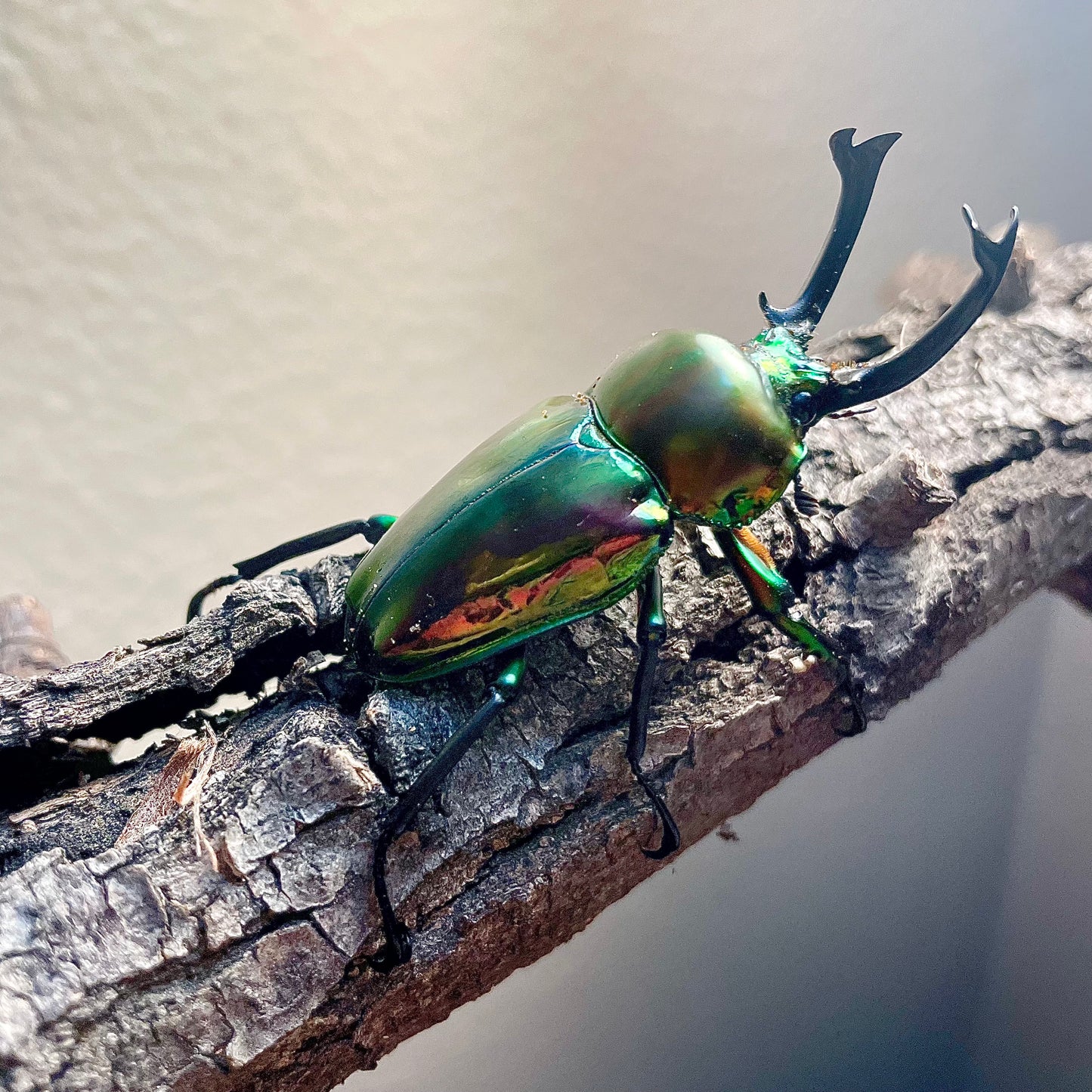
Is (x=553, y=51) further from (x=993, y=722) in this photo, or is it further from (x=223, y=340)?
(x=993, y=722)

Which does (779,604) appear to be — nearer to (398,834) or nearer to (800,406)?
(800,406)

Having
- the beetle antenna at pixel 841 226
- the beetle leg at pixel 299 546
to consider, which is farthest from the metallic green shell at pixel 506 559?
the beetle antenna at pixel 841 226

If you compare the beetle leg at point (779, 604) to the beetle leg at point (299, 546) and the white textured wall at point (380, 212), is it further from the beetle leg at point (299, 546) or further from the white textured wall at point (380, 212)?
the white textured wall at point (380, 212)

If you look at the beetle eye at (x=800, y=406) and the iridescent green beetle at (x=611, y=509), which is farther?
the beetle eye at (x=800, y=406)

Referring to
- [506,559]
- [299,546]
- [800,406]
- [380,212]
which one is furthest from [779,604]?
[380,212]

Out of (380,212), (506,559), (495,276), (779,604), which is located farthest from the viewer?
(495,276)

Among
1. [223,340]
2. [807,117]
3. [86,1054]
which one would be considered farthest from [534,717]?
[807,117]

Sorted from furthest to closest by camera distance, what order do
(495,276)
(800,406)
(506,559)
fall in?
(495,276)
(800,406)
(506,559)
